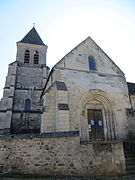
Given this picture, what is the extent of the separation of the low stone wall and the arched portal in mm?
3094

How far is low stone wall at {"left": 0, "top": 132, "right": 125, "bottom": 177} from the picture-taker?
5859 millimetres

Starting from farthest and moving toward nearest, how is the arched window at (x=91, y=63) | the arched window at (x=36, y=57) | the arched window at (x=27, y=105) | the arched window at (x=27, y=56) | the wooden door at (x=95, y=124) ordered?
the arched window at (x=36, y=57) → the arched window at (x=27, y=56) → the arched window at (x=27, y=105) → the arched window at (x=91, y=63) → the wooden door at (x=95, y=124)

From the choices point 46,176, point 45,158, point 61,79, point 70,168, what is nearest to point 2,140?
point 45,158

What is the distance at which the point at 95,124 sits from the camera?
10.3 meters

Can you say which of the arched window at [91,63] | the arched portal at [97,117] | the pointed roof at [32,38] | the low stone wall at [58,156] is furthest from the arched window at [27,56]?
the low stone wall at [58,156]

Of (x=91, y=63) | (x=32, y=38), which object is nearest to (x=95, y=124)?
(x=91, y=63)

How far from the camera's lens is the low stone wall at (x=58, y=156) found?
19.2 feet

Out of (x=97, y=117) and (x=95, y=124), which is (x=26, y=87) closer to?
(x=97, y=117)

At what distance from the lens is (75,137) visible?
21.1ft

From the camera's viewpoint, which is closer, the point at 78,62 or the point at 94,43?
the point at 78,62

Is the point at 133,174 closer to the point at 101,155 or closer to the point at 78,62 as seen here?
the point at 101,155

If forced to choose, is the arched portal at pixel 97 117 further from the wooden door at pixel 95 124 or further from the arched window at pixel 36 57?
the arched window at pixel 36 57

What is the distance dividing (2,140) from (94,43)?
11.2 meters

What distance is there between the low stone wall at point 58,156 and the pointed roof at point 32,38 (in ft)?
74.4
